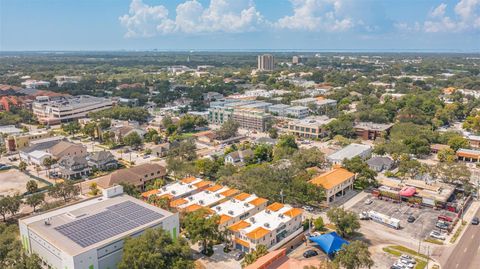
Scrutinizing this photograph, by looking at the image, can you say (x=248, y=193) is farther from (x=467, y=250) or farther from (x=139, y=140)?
(x=139, y=140)

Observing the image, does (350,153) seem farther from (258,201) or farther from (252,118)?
(252,118)

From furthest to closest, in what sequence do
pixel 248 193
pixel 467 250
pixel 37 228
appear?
1. pixel 248 193
2. pixel 467 250
3. pixel 37 228

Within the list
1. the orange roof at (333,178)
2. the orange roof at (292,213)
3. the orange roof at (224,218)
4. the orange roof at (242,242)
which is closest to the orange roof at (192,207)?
the orange roof at (224,218)

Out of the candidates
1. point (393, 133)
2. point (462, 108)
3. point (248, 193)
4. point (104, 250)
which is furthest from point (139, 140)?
point (462, 108)

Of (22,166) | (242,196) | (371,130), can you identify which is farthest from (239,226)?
(371,130)

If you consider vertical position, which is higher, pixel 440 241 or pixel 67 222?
pixel 67 222

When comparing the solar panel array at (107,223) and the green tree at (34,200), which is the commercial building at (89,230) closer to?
the solar panel array at (107,223)

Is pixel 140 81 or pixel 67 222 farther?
pixel 140 81
